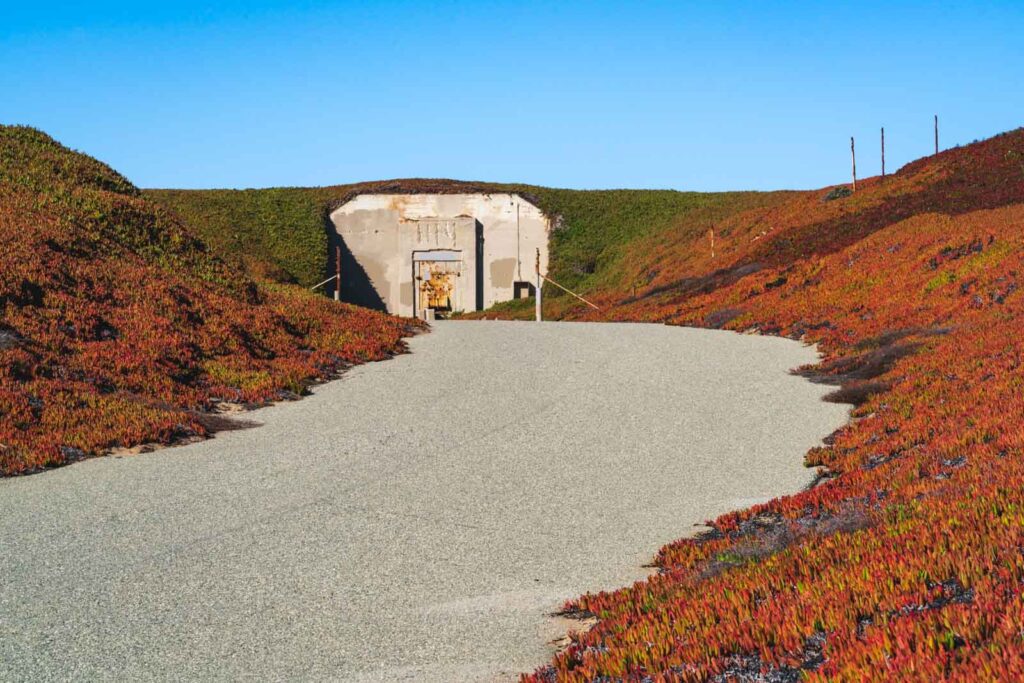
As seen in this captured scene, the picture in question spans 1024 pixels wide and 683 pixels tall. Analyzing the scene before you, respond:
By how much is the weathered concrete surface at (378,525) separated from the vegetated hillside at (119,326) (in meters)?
1.36

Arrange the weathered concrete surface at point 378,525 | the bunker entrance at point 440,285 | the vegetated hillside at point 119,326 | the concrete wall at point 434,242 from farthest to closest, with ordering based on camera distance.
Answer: the concrete wall at point 434,242
the bunker entrance at point 440,285
the vegetated hillside at point 119,326
the weathered concrete surface at point 378,525

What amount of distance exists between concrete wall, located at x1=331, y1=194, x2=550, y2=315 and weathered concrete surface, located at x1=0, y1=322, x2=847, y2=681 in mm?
47753

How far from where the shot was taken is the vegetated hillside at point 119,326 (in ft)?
51.8

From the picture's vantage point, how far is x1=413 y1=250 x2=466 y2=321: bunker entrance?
67.7 metres

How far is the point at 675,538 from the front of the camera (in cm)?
954

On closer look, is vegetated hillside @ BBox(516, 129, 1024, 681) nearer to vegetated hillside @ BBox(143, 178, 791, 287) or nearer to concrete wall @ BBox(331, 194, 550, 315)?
vegetated hillside @ BBox(143, 178, 791, 287)

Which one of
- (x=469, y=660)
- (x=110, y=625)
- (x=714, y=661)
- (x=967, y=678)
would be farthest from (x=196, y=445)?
(x=967, y=678)

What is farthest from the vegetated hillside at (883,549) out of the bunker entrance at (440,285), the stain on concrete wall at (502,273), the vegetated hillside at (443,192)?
the stain on concrete wall at (502,273)

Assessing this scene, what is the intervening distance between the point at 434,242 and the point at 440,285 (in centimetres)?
338

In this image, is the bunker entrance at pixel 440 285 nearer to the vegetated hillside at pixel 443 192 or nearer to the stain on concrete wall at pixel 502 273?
A: the stain on concrete wall at pixel 502 273

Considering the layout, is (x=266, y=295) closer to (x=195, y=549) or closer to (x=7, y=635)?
(x=195, y=549)

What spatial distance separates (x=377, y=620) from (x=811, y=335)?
969 inches

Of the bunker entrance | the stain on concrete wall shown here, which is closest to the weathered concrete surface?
the bunker entrance

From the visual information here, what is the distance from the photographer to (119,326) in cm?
2134
